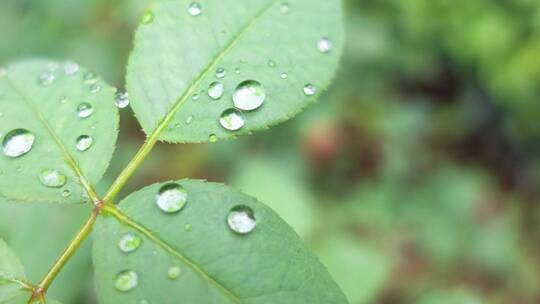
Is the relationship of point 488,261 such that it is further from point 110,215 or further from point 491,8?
point 110,215

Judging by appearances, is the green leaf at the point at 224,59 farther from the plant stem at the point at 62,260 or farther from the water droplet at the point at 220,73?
the plant stem at the point at 62,260

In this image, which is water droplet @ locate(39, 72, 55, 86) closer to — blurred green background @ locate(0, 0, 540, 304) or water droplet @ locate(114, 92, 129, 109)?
water droplet @ locate(114, 92, 129, 109)

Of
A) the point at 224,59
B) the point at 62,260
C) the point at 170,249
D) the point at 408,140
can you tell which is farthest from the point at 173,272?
the point at 408,140

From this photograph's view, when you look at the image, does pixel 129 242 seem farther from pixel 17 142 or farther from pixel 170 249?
pixel 17 142

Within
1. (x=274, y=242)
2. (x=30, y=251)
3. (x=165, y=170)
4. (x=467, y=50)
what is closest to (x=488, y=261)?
(x=467, y=50)

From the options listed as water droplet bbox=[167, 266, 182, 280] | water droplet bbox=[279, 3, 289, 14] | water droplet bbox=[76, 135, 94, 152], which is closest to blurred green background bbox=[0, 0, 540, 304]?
water droplet bbox=[279, 3, 289, 14]

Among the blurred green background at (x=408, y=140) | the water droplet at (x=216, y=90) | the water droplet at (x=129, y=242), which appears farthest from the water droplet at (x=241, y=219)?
the blurred green background at (x=408, y=140)
